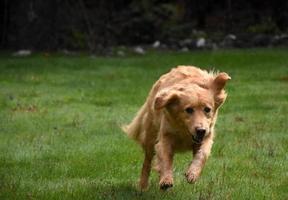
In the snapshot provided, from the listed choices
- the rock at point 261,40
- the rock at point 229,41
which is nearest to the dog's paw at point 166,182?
the rock at point 229,41

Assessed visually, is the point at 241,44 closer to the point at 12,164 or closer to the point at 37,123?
the point at 37,123

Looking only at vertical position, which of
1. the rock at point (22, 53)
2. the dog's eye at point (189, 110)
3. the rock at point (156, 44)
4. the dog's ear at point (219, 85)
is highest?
the dog's ear at point (219, 85)

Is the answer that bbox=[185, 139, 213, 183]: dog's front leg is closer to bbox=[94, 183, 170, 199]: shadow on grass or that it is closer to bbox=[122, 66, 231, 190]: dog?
bbox=[122, 66, 231, 190]: dog

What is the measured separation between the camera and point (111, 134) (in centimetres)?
1184

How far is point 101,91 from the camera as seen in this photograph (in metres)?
17.9

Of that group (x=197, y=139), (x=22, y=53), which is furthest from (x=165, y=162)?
(x=22, y=53)

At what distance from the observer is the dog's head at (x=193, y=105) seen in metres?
6.45

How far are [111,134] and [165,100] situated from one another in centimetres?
528

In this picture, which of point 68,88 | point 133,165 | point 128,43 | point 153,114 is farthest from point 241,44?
point 153,114

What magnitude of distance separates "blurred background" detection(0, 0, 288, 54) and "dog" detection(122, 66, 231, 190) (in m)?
19.9

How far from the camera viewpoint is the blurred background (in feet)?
91.6

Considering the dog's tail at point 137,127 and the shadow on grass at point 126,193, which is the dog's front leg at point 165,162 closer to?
the shadow on grass at point 126,193

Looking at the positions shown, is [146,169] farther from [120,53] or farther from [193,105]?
[120,53]

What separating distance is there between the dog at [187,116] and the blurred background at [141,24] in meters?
19.9
